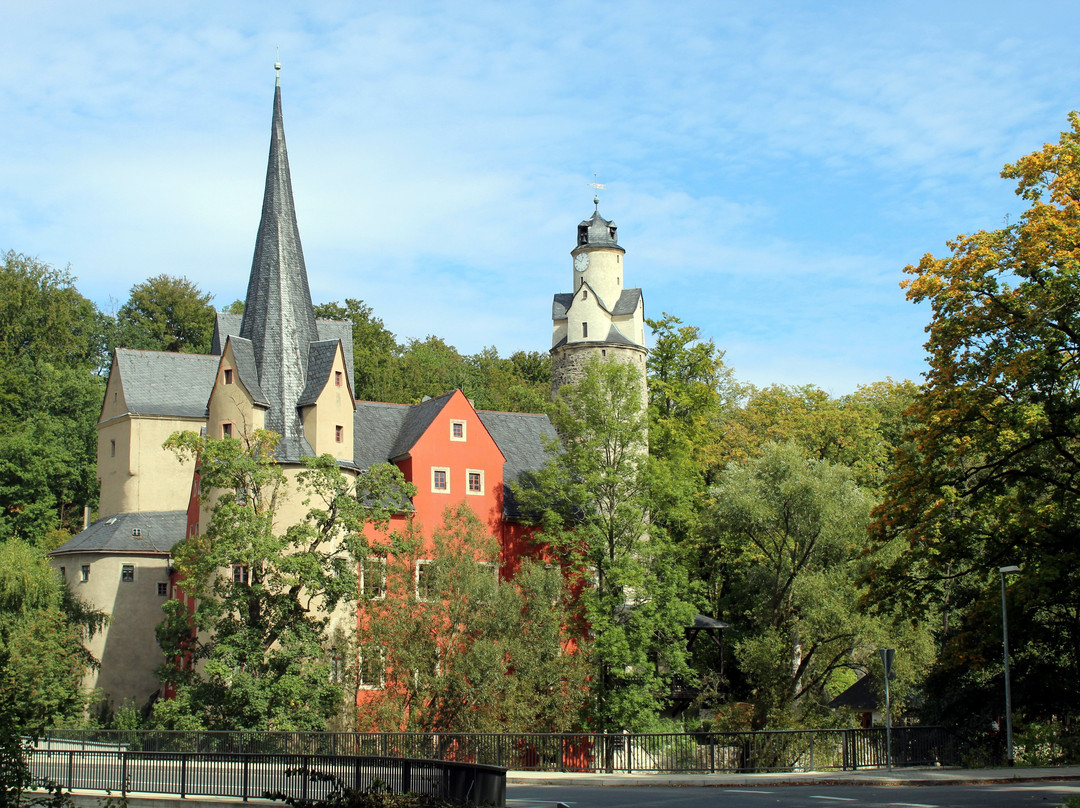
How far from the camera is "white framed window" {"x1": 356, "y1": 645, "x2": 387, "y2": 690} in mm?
33312

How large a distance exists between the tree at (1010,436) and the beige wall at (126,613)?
2707cm

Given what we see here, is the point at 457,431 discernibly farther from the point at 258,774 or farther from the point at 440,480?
→ the point at 258,774

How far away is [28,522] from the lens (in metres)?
58.0

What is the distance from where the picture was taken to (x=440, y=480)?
40.5 meters

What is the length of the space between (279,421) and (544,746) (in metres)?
14.8

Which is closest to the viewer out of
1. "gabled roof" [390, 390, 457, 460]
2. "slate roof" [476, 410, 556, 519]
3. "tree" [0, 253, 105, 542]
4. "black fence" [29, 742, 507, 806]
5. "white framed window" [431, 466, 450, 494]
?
"black fence" [29, 742, 507, 806]

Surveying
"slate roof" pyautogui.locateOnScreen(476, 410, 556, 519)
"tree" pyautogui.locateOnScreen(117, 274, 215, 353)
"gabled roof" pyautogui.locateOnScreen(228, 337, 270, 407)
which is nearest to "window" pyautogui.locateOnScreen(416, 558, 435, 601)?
"slate roof" pyautogui.locateOnScreen(476, 410, 556, 519)

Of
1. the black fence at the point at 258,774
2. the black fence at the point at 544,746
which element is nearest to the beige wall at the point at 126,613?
the black fence at the point at 544,746

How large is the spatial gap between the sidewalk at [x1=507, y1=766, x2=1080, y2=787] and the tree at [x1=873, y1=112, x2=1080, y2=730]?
4163mm

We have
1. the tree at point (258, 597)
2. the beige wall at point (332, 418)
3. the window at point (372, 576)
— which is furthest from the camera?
the beige wall at point (332, 418)

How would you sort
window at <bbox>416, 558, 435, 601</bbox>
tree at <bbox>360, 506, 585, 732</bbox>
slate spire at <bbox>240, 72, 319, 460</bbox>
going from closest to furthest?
tree at <bbox>360, 506, 585, 732</bbox>, window at <bbox>416, 558, 435, 601</bbox>, slate spire at <bbox>240, 72, 319, 460</bbox>

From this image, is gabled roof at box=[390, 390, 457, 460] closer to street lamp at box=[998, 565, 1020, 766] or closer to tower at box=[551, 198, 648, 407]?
tower at box=[551, 198, 648, 407]

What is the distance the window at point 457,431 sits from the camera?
41.0 meters

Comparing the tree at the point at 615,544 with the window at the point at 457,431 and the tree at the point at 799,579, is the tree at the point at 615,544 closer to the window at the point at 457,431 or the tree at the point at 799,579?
the tree at the point at 799,579
